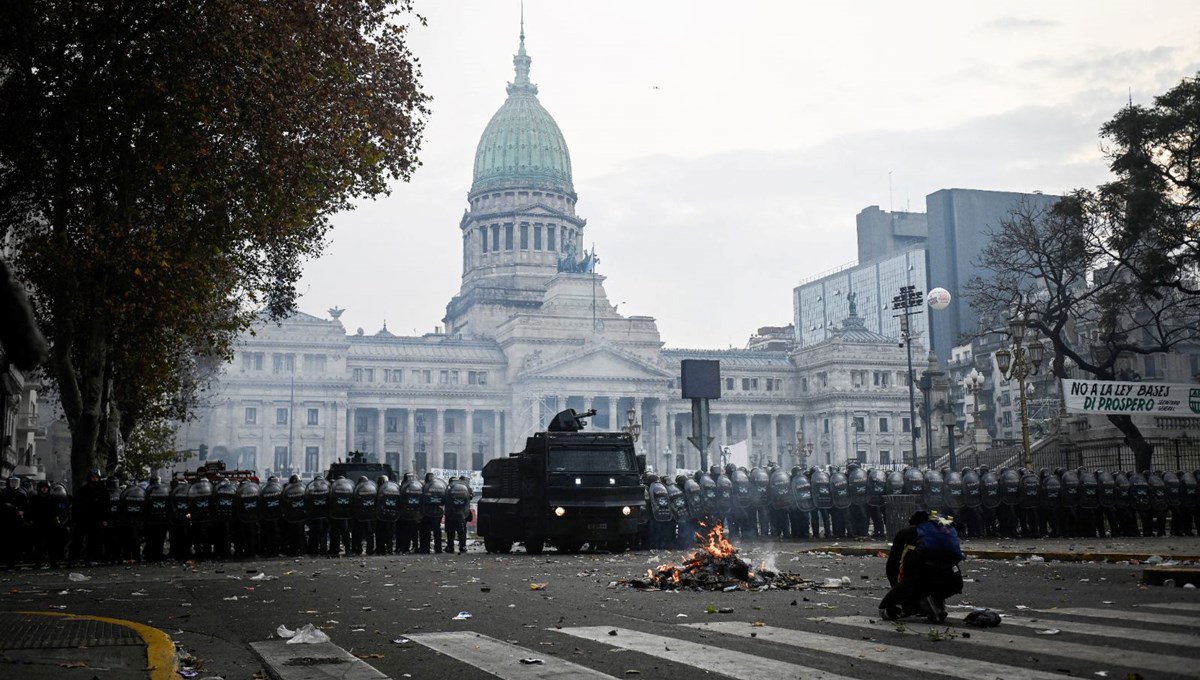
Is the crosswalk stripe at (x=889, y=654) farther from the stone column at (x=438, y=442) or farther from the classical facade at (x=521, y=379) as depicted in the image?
the stone column at (x=438, y=442)

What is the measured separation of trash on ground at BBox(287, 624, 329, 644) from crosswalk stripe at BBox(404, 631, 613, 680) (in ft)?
2.55

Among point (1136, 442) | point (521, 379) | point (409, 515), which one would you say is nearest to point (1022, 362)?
point (1136, 442)

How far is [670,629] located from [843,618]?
1803 millimetres

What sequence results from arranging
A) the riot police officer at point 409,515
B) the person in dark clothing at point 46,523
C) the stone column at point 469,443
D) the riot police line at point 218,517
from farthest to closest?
the stone column at point 469,443 → the riot police officer at point 409,515 → the riot police line at point 218,517 → the person in dark clothing at point 46,523

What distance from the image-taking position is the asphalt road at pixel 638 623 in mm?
8672

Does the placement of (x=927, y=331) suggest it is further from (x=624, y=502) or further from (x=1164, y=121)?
(x=624, y=502)

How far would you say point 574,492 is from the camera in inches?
1016

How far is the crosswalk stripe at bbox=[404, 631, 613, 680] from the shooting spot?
839cm

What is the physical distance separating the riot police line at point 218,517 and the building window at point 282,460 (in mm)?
82415

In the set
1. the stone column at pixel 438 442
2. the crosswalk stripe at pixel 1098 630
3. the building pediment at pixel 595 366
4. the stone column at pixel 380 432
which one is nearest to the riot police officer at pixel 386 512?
the crosswalk stripe at pixel 1098 630

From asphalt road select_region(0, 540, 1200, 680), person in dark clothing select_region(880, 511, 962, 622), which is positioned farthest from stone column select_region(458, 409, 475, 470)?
person in dark clothing select_region(880, 511, 962, 622)

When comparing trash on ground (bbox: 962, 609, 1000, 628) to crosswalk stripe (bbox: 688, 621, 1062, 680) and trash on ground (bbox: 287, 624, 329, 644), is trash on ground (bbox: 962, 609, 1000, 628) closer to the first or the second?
crosswalk stripe (bbox: 688, 621, 1062, 680)

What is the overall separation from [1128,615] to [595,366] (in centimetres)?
10604

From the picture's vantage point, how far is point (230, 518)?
83.5 feet
